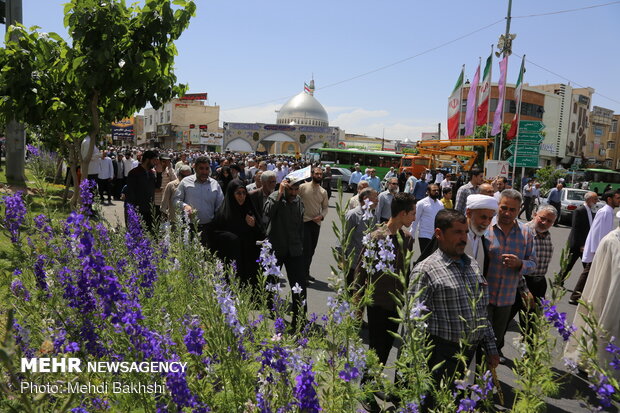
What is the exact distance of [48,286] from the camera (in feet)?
10.8

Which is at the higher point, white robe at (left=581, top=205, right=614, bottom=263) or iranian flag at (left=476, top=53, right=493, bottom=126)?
iranian flag at (left=476, top=53, right=493, bottom=126)

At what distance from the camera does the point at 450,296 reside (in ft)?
10.4

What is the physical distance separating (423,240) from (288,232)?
9.56ft

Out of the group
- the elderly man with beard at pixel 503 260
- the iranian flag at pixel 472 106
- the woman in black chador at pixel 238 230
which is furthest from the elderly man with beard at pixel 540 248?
the iranian flag at pixel 472 106

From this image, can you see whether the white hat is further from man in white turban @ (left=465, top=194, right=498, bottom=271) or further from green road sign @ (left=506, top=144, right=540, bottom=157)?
green road sign @ (left=506, top=144, right=540, bottom=157)

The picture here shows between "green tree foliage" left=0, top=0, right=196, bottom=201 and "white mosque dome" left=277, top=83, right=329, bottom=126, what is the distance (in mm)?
122677

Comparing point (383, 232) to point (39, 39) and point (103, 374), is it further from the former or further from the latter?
point (39, 39)

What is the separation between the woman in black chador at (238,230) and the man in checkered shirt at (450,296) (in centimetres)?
341

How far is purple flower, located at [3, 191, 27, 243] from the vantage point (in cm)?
336

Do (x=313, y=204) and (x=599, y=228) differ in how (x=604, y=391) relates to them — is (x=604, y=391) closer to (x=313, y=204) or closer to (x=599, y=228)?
(x=599, y=228)

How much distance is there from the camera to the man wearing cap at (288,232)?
5.97 metres

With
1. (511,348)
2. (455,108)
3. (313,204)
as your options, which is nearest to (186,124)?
(455,108)

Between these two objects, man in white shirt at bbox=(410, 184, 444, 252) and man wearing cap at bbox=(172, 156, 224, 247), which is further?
man in white shirt at bbox=(410, 184, 444, 252)

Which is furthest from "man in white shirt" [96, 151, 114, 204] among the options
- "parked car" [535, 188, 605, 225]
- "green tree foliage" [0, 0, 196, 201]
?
"parked car" [535, 188, 605, 225]
